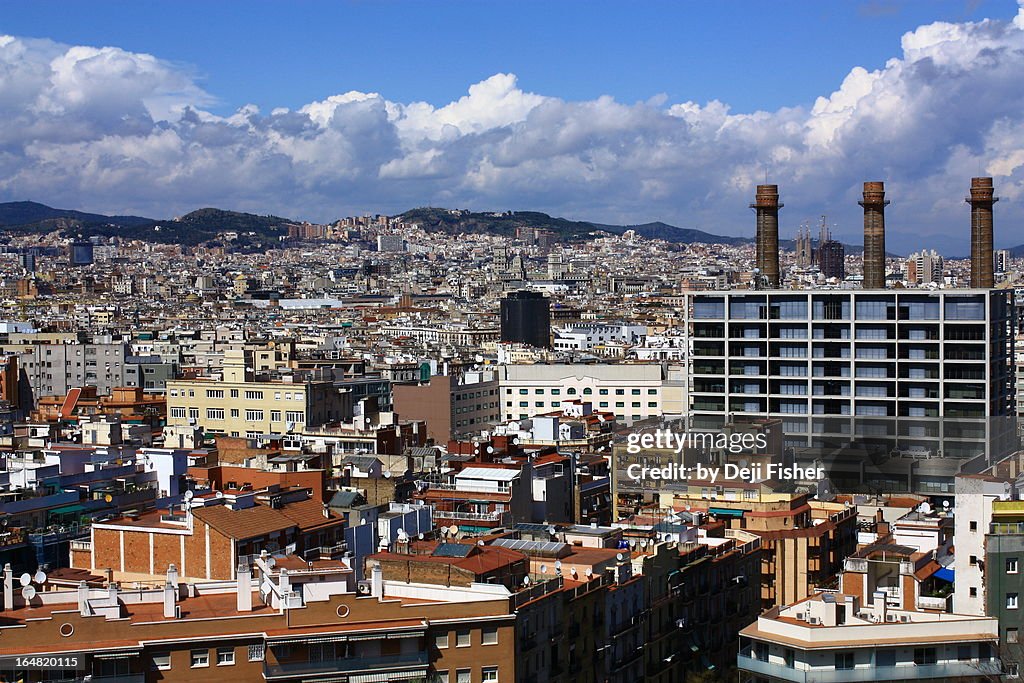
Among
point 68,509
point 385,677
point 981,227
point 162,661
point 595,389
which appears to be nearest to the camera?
point 162,661

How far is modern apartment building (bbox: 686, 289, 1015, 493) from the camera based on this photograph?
161 feet

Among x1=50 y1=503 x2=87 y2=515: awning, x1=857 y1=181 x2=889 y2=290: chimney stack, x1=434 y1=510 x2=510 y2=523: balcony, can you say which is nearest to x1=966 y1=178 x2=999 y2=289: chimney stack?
x1=857 y1=181 x2=889 y2=290: chimney stack

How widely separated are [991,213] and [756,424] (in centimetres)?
2283

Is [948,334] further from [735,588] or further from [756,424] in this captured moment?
[735,588]

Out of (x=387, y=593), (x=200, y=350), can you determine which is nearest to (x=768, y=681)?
(x=387, y=593)

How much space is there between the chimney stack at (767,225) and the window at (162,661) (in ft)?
144

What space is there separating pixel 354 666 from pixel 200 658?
1927 mm

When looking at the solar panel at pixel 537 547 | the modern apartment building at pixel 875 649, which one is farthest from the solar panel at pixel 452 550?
the modern apartment building at pixel 875 649

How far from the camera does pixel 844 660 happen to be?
2148 centimetres

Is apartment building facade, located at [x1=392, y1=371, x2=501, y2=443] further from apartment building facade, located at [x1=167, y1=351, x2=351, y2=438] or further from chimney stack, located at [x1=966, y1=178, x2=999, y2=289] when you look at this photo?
chimney stack, located at [x1=966, y1=178, x2=999, y2=289]

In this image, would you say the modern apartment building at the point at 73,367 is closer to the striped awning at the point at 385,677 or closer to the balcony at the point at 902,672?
the striped awning at the point at 385,677

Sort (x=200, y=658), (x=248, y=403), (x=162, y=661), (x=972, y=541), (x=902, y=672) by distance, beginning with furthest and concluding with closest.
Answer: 1. (x=248, y=403)
2. (x=972, y=541)
3. (x=902, y=672)
4. (x=200, y=658)
5. (x=162, y=661)

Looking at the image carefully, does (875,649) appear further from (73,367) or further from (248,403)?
(73,367)

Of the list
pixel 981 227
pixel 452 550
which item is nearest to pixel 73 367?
pixel 981 227
